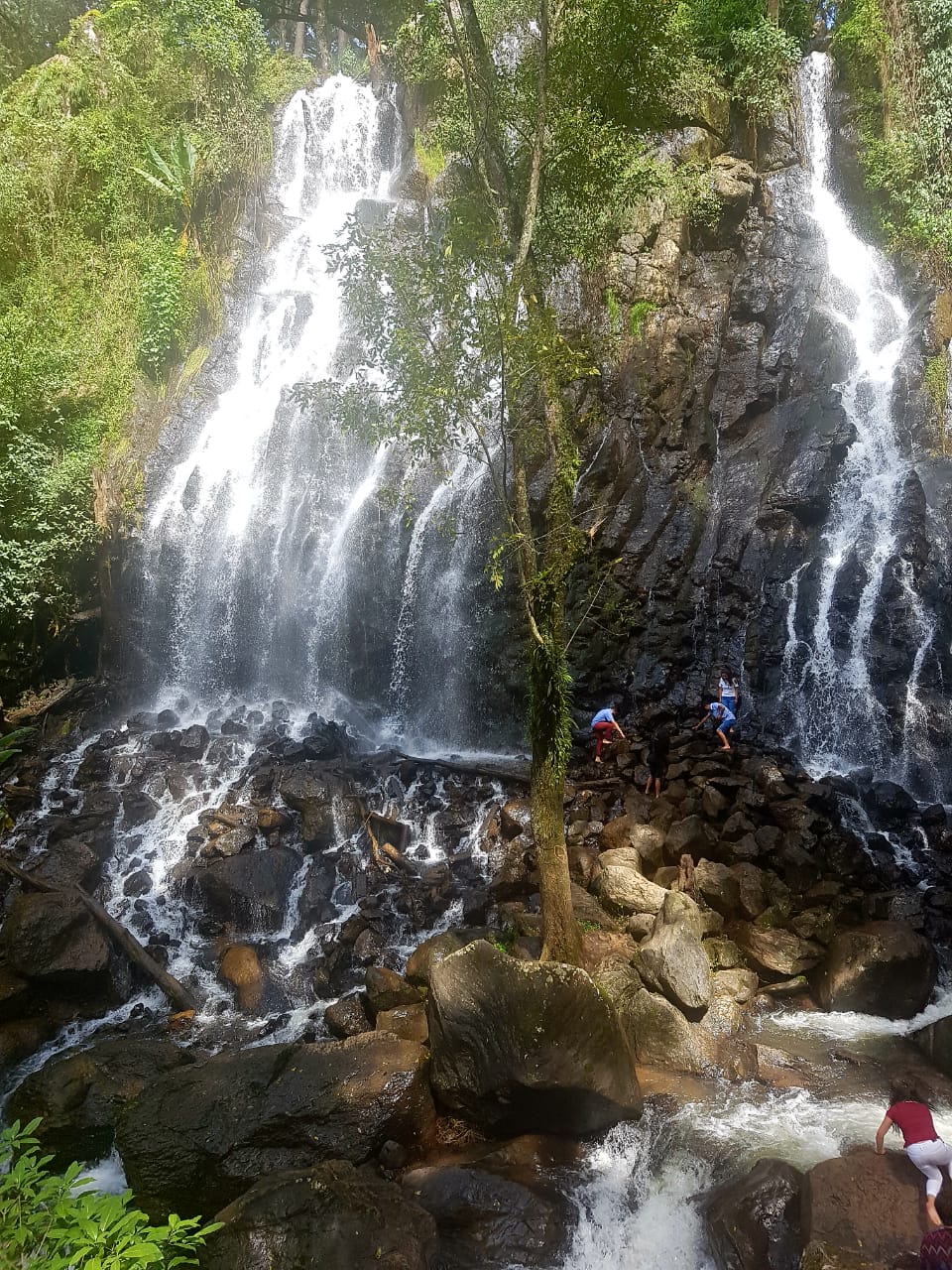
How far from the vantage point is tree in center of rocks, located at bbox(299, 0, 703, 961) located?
8.20m

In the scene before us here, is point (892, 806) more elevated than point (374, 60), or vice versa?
point (374, 60)

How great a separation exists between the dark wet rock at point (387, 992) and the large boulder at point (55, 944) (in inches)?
150

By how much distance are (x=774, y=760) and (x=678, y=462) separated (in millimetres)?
7926

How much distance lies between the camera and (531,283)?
8758 mm

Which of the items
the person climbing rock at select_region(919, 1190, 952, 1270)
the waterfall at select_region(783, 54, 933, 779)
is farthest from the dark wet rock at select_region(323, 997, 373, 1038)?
the waterfall at select_region(783, 54, 933, 779)

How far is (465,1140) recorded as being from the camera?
6.68 m

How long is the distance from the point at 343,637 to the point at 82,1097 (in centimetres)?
1231

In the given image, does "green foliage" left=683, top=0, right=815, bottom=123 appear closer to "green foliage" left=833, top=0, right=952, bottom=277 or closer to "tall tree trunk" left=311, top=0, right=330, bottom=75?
"green foliage" left=833, top=0, right=952, bottom=277

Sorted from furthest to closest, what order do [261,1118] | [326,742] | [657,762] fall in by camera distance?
[326,742] → [657,762] → [261,1118]

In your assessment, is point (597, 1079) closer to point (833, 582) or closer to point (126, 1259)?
point (126, 1259)

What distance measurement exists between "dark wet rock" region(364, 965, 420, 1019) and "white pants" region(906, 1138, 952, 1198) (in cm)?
525

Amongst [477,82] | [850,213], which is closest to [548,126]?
[477,82]

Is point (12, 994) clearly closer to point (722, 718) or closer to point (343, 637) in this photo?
point (343, 637)

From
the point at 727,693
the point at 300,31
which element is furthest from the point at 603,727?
the point at 300,31
